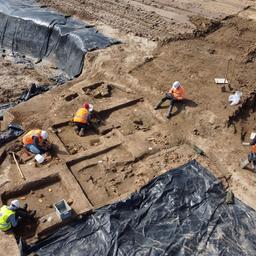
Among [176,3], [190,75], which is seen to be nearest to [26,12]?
[176,3]

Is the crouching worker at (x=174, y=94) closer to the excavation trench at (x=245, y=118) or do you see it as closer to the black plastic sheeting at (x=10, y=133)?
the excavation trench at (x=245, y=118)

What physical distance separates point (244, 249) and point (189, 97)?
499 centimetres

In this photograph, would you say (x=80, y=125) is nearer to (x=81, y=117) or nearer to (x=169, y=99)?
(x=81, y=117)

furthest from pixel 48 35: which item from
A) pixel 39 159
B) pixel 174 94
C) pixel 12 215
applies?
pixel 12 215

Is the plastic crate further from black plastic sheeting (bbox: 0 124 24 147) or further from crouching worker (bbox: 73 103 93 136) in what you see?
black plastic sheeting (bbox: 0 124 24 147)

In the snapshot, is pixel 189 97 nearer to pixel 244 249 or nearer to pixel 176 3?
pixel 244 249

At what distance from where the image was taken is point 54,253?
6871 millimetres

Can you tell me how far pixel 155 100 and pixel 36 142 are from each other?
3.77 m

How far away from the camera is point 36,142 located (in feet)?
28.8

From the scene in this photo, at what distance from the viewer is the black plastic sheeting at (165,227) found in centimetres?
690

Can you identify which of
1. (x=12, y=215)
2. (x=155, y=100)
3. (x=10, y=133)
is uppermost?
(x=155, y=100)

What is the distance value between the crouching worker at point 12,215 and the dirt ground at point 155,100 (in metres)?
1.46

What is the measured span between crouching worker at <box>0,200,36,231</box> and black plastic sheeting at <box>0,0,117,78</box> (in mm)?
6528

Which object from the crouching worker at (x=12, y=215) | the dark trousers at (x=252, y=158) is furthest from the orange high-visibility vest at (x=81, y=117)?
the dark trousers at (x=252, y=158)
